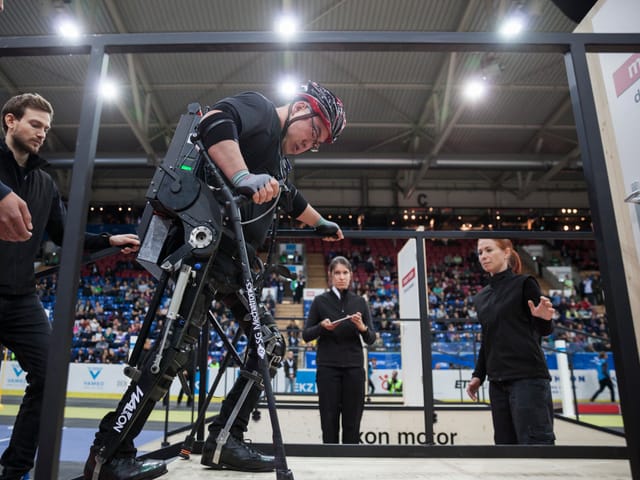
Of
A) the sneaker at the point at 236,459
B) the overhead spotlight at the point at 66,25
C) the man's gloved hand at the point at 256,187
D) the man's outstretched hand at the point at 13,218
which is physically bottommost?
the sneaker at the point at 236,459

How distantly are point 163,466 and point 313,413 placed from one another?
3328 mm

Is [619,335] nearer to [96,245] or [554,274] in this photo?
[96,245]

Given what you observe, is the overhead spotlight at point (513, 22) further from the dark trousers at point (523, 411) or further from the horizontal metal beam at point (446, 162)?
the dark trousers at point (523, 411)

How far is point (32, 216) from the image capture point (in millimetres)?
1737

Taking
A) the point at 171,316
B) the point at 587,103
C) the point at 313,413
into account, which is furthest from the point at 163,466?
the point at 313,413

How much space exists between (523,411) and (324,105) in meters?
1.66

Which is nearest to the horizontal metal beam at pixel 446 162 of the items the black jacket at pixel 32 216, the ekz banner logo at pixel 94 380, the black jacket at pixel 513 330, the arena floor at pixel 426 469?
the ekz banner logo at pixel 94 380

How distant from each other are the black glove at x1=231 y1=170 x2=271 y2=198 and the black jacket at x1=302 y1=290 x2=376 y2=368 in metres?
2.08

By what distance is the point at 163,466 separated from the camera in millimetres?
1348

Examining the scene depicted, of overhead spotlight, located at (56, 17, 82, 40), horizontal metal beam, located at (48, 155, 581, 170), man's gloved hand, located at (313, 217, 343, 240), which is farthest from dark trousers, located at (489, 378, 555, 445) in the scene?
horizontal metal beam, located at (48, 155, 581, 170)

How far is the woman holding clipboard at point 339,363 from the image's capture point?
2992mm

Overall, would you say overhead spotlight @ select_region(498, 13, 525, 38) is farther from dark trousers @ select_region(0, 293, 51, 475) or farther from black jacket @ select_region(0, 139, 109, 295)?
dark trousers @ select_region(0, 293, 51, 475)

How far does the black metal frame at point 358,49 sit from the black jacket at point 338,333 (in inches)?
87.1

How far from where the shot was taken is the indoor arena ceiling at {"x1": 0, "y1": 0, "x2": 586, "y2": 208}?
943 centimetres
